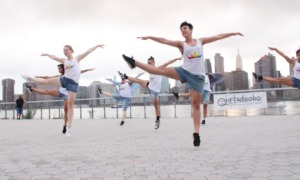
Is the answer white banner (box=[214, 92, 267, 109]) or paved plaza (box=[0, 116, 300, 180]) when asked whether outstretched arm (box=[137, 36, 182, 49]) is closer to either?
paved plaza (box=[0, 116, 300, 180])

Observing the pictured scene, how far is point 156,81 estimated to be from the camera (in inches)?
364

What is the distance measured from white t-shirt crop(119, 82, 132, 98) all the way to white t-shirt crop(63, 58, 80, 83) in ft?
13.8

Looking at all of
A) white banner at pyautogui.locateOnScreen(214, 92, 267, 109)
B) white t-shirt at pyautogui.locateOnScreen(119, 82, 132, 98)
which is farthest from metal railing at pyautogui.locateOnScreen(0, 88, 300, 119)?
white t-shirt at pyautogui.locateOnScreen(119, 82, 132, 98)

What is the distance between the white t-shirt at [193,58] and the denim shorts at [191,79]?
2.4 inches

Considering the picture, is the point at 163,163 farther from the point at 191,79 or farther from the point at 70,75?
the point at 70,75

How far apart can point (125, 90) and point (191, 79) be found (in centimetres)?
653

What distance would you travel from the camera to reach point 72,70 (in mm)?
6996

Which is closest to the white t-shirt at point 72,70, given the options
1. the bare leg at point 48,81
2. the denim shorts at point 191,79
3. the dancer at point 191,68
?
the bare leg at point 48,81

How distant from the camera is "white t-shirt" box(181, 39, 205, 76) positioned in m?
4.92

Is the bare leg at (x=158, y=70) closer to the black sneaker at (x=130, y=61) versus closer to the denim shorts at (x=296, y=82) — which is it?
the black sneaker at (x=130, y=61)

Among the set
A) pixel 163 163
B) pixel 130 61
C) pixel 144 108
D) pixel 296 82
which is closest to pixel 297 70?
pixel 296 82

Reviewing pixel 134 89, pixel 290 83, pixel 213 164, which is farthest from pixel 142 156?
pixel 134 89

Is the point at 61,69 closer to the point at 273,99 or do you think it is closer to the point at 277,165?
the point at 277,165

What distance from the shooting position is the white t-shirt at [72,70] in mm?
6968
